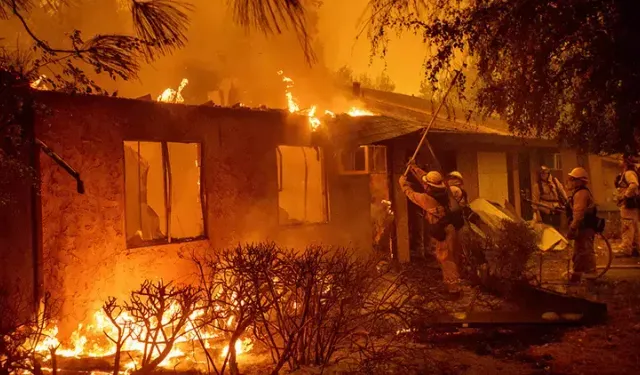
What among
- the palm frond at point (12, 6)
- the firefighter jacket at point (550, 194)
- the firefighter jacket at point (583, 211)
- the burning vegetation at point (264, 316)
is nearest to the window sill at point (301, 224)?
the burning vegetation at point (264, 316)

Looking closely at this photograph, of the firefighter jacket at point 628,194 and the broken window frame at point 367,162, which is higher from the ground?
the broken window frame at point 367,162

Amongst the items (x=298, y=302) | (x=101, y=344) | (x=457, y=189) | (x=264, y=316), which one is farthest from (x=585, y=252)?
(x=101, y=344)

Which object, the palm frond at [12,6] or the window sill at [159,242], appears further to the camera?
the window sill at [159,242]

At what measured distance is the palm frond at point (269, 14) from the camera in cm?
507

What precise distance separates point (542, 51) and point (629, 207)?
8613 mm

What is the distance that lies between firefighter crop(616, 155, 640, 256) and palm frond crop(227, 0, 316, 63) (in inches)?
440

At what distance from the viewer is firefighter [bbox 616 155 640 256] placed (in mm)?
13078

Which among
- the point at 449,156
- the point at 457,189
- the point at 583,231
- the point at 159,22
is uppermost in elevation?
the point at 159,22

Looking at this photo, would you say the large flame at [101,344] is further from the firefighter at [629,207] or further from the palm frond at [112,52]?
the firefighter at [629,207]

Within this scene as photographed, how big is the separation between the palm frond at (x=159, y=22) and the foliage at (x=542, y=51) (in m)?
2.67

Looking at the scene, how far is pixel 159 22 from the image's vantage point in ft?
17.2

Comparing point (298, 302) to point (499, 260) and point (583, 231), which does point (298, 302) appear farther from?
point (583, 231)

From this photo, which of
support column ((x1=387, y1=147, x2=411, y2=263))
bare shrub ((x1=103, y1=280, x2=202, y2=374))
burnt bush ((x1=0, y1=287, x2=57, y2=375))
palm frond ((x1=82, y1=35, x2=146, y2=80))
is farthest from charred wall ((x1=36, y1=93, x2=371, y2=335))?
support column ((x1=387, y1=147, x2=411, y2=263))

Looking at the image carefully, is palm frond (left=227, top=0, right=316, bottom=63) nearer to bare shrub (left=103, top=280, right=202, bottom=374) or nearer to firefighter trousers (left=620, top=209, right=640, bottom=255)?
bare shrub (left=103, top=280, right=202, bottom=374)
